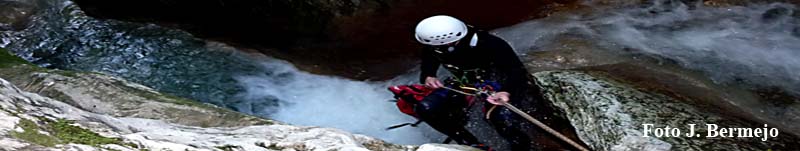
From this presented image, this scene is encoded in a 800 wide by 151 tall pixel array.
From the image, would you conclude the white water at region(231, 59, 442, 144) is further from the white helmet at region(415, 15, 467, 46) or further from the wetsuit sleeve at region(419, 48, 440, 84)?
the white helmet at region(415, 15, 467, 46)

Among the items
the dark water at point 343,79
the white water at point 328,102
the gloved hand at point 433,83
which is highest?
the gloved hand at point 433,83

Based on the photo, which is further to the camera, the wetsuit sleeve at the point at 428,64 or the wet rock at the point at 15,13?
the wet rock at the point at 15,13

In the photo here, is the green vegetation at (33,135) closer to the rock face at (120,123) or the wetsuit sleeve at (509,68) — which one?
the rock face at (120,123)

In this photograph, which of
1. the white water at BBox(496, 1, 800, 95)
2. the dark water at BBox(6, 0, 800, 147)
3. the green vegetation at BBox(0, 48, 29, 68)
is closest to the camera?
the green vegetation at BBox(0, 48, 29, 68)

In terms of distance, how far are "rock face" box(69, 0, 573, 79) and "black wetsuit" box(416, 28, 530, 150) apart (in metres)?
2.52

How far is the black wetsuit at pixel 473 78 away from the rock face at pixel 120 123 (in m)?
0.71

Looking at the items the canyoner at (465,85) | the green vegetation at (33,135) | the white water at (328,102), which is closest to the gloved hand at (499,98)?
the canyoner at (465,85)

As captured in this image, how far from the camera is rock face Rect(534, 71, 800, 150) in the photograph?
4652 millimetres

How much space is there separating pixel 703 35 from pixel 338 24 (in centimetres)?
395

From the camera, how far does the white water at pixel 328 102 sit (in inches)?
259

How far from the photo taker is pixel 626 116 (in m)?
5.08

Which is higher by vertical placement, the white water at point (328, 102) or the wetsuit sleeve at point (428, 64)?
the wetsuit sleeve at point (428, 64)

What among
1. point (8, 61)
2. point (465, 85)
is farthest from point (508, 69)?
point (8, 61)

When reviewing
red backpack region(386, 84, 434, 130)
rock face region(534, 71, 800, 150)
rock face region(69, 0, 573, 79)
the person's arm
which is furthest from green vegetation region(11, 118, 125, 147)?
rock face region(69, 0, 573, 79)
